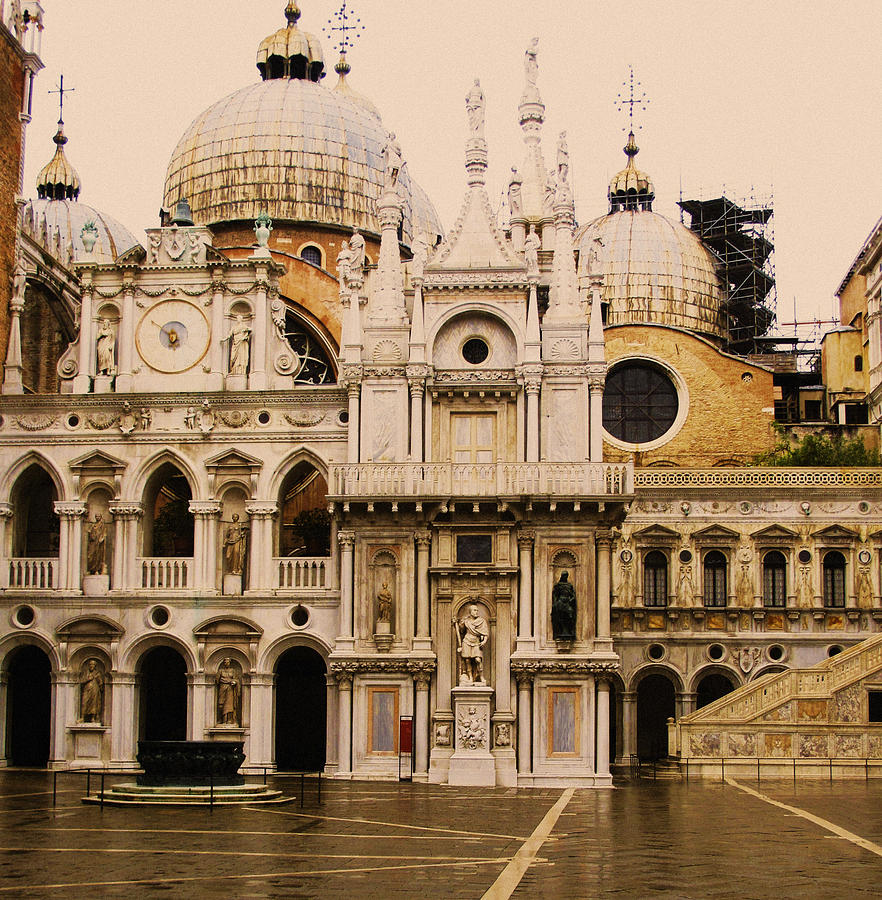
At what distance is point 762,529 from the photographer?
50.6 metres

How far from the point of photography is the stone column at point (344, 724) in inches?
1543

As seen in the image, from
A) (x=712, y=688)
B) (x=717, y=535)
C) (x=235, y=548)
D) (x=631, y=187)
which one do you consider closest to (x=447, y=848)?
(x=235, y=548)


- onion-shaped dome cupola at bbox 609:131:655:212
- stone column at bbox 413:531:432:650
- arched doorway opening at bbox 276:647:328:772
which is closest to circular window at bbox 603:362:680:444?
onion-shaped dome cupola at bbox 609:131:655:212

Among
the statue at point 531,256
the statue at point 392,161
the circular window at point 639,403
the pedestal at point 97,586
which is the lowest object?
the pedestal at point 97,586

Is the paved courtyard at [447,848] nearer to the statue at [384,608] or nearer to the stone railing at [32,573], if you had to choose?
the statue at [384,608]

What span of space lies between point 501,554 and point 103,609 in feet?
35.9

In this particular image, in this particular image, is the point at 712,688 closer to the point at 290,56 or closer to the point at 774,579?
the point at 774,579

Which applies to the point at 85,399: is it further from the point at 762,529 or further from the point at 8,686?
the point at 762,529

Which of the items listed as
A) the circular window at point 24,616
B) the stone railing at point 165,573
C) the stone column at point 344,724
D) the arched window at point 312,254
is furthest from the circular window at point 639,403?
the circular window at point 24,616

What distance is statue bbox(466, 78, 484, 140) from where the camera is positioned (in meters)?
43.8

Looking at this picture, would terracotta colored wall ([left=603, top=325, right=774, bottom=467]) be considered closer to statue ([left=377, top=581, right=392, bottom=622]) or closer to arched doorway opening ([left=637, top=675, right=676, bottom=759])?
arched doorway opening ([left=637, top=675, right=676, bottom=759])

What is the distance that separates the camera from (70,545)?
42.2m

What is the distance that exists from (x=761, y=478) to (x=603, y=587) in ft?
43.4

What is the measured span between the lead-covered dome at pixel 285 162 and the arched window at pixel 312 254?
1.03 meters
